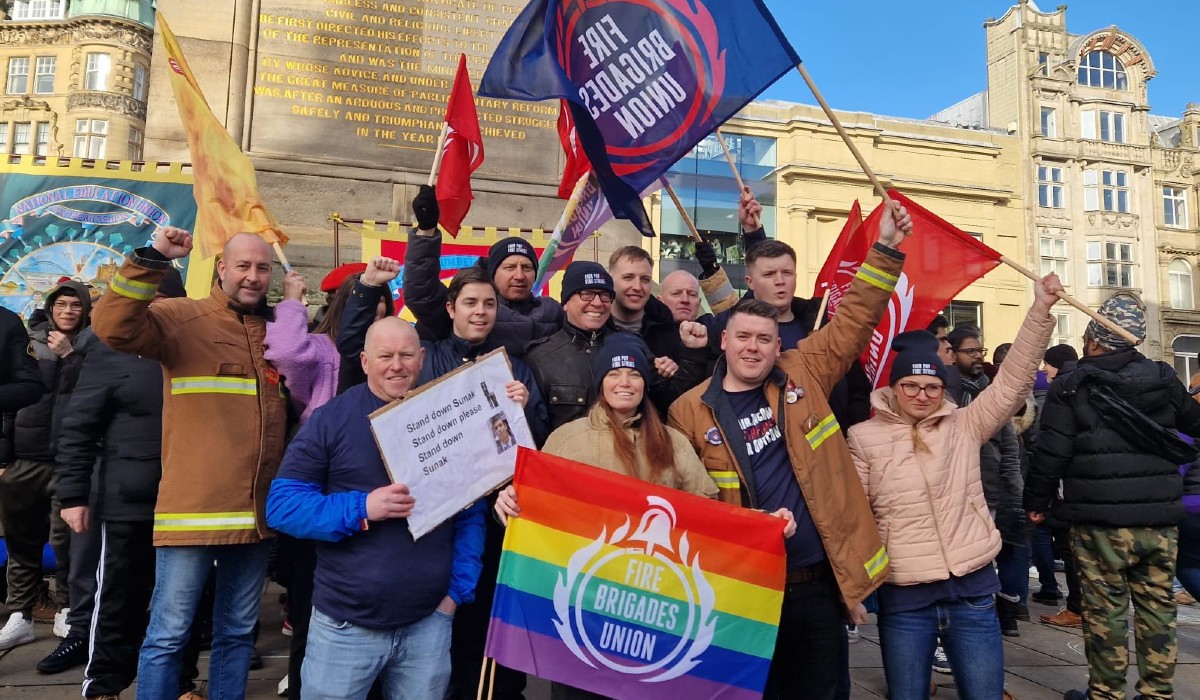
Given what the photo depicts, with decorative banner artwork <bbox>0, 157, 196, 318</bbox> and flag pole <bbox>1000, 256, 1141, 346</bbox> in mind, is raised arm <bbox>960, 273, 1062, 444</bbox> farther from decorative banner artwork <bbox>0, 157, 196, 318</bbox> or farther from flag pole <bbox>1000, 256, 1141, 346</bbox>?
decorative banner artwork <bbox>0, 157, 196, 318</bbox>

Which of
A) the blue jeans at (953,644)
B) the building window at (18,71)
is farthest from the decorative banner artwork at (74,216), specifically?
the building window at (18,71)

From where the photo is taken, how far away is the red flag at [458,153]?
5566mm

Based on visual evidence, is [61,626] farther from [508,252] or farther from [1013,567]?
[1013,567]

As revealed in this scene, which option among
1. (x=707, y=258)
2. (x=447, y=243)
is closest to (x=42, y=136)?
(x=447, y=243)

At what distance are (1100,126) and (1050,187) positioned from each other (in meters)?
5.54

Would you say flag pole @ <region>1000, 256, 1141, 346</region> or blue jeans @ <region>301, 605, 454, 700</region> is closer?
blue jeans @ <region>301, 605, 454, 700</region>

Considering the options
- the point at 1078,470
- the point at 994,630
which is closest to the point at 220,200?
the point at 994,630

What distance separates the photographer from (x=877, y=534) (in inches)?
134

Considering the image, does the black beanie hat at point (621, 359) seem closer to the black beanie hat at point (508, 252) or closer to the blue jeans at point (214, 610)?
the black beanie hat at point (508, 252)

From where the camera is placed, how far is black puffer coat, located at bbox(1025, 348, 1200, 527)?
4512 mm

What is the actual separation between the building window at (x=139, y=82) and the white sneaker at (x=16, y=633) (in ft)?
140

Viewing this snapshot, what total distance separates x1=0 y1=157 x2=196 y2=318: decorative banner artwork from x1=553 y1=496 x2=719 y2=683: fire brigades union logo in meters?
8.41

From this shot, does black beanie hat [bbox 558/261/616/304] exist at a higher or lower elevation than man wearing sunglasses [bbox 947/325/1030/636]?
higher

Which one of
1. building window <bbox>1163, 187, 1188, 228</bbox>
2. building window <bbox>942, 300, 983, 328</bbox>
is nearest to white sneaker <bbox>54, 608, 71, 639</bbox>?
building window <bbox>942, 300, 983, 328</bbox>
